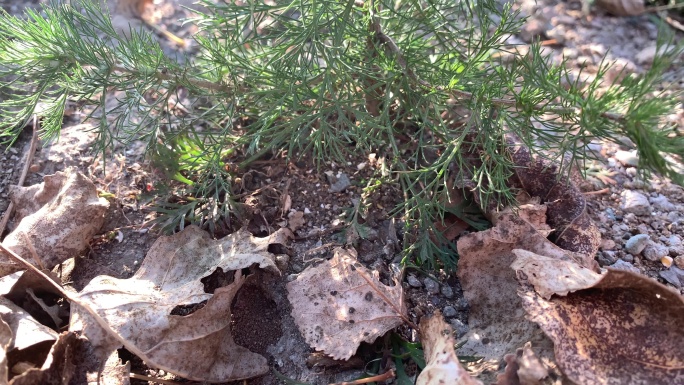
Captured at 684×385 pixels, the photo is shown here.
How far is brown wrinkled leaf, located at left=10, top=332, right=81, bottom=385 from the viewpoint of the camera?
5.14ft

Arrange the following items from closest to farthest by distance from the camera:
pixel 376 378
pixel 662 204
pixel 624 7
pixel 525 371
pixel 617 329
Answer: pixel 525 371
pixel 617 329
pixel 376 378
pixel 662 204
pixel 624 7

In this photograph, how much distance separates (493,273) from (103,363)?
126cm

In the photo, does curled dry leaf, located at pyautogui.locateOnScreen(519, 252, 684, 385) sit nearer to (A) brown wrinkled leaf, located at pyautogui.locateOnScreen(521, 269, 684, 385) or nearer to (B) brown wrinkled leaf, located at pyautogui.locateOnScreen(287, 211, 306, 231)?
(A) brown wrinkled leaf, located at pyautogui.locateOnScreen(521, 269, 684, 385)

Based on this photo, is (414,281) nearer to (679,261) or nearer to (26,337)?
(679,261)

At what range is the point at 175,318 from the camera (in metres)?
1.74

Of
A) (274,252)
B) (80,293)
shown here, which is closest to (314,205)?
(274,252)

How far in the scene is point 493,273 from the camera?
1.95 metres

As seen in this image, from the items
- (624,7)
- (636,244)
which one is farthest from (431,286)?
(624,7)

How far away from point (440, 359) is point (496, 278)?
1.61 feet

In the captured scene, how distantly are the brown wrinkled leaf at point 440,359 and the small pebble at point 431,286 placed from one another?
0.25m

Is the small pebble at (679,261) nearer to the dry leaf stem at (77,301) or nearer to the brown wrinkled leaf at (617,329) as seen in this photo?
the brown wrinkled leaf at (617,329)

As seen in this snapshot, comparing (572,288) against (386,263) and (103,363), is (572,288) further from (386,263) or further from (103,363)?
(103,363)

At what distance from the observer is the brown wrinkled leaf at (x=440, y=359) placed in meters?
1.48

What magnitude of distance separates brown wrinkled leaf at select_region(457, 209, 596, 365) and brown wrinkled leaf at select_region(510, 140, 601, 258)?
126 mm
